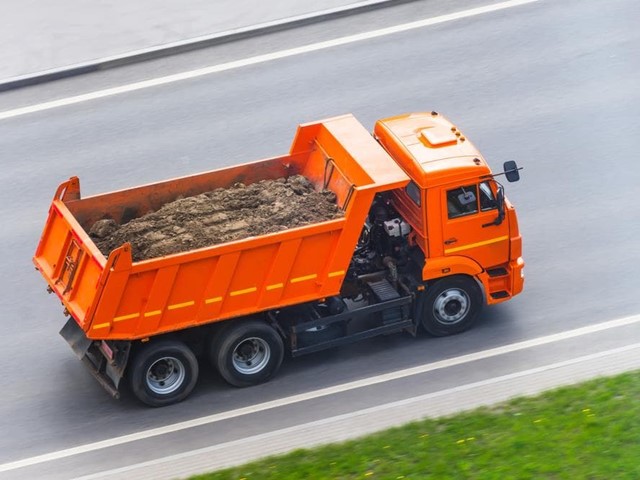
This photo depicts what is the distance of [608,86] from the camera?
20.2m

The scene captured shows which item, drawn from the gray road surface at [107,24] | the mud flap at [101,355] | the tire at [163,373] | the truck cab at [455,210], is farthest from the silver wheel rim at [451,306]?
the gray road surface at [107,24]

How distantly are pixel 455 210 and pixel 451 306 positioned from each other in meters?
1.30

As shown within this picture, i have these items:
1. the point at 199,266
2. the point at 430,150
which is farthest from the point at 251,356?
the point at 430,150

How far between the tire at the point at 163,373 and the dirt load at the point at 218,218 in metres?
1.12

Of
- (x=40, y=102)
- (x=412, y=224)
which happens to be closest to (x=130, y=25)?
(x=40, y=102)

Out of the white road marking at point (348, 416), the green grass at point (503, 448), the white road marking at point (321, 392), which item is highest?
the white road marking at point (321, 392)

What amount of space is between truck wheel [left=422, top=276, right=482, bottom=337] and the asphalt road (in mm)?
194

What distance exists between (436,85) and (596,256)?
532 centimetres

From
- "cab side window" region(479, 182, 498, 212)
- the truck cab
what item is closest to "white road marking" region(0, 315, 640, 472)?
the truck cab

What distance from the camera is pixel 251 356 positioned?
1428 cm

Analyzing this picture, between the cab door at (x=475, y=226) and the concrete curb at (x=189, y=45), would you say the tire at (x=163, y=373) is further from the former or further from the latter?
the concrete curb at (x=189, y=45)

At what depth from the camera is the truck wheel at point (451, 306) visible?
48.5ft

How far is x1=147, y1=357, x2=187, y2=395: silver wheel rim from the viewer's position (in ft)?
45.8

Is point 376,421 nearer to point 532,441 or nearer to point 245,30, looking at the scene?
point 532,441
